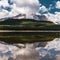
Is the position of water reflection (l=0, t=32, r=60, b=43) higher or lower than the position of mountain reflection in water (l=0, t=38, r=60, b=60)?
higher

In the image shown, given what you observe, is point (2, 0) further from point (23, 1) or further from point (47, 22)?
point (47, 22)

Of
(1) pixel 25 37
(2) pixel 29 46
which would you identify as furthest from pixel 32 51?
(1) pixel 25 37

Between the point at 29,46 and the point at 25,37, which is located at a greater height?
the point at 25,37

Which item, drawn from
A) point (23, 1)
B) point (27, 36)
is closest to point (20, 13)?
point (23, 1)

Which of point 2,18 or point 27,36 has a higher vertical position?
point 2,18

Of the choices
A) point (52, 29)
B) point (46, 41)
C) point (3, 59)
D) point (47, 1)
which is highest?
point (47, 1)

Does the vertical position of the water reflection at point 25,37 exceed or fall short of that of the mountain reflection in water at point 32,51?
it exceeds it

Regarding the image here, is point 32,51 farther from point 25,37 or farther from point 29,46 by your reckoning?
point 25,37

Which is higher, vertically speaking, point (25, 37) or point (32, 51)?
point (25, 37)
